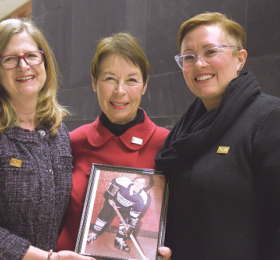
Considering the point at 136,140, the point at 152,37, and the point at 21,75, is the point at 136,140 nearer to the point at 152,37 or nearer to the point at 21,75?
the point at 21,75

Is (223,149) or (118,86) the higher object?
(118,86)

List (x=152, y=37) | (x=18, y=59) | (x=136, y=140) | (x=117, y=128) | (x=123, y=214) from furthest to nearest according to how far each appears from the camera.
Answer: (x=152, y=37)
(x=117, y=128)
(x=136, y=140)
(x=18, y=59)
(x=123, y=214)

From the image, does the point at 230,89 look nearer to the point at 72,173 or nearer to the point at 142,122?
the point at 142,122

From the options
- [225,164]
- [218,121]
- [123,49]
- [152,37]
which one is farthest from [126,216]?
[152,37]

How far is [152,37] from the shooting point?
4.91m

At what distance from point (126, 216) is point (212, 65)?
1.09 meters

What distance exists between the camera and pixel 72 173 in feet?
7.40

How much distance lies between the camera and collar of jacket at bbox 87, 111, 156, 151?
223cm

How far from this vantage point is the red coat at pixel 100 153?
212 cm

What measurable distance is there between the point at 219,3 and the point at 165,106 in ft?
5.43

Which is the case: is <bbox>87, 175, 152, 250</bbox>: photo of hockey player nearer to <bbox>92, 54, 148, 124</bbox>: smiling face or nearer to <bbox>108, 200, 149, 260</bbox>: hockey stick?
<bbox>108, 200, 149, 260</bbox>: hockey stick

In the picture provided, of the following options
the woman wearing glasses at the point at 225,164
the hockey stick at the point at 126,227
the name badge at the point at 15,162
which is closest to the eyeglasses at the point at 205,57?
the woman wearing glasses at the point at 225,164

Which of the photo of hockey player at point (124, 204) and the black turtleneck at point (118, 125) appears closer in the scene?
the photo of hockey player at point (124, 204)

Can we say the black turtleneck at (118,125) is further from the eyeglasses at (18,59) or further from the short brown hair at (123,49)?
the eyeglasses at (18,59)
